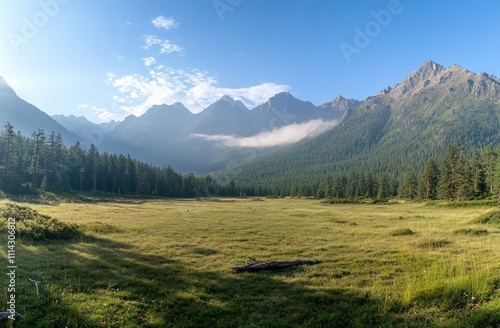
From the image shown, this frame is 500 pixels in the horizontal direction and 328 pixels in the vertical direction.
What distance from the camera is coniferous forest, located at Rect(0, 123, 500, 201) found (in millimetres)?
87438

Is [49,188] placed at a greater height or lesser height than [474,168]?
lesser

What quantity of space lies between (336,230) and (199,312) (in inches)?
998

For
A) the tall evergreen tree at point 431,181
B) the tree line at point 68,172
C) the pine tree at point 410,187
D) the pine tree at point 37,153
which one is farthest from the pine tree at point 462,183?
the pine tree at point 37,153

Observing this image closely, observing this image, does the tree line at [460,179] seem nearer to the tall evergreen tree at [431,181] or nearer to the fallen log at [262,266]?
the tall evergreen tree at [431,181]

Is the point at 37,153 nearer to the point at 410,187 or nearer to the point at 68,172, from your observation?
the point at 68,172

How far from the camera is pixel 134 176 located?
134750 mm

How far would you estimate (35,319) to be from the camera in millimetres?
10477

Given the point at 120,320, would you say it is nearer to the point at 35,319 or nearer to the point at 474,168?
the point at 35,319

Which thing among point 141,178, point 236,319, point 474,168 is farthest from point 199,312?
point 141,178

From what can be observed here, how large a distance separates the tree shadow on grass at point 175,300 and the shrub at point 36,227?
6.66 metres

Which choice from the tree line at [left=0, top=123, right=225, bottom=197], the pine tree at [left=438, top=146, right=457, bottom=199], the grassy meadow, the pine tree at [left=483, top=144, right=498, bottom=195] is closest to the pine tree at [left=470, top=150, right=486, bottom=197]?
the pine tree at [left=483, top=144, right=498, bottom=195]

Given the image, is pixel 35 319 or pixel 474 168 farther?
pixel 474 168

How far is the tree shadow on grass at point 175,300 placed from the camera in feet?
35.6

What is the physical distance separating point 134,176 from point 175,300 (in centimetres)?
13237
